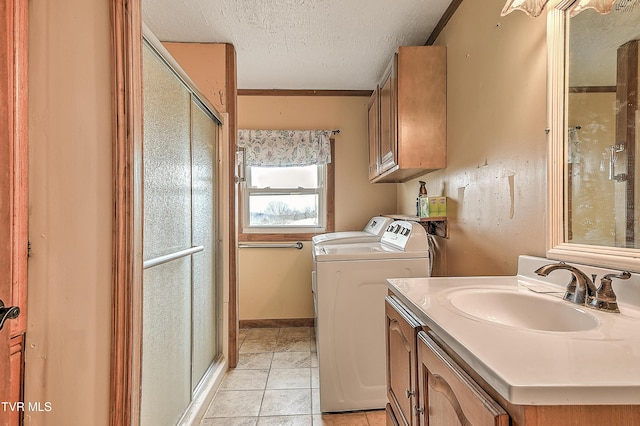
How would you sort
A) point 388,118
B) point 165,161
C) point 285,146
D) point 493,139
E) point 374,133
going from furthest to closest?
point 285,146 < point 374,133 < point 388,118 < point 493,139 < point 165,161

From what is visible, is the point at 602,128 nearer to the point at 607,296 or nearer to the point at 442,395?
the point at 607,296

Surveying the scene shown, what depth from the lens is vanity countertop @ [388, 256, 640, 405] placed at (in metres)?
0.43

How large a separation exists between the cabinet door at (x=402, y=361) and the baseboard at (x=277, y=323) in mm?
1829

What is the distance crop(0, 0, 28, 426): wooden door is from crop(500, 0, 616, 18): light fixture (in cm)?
140

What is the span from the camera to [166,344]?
1236 mm

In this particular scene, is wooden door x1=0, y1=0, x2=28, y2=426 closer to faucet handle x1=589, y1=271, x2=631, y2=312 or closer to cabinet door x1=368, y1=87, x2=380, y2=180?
faucet handle x1=589, y1=271, x2=631, y2=312

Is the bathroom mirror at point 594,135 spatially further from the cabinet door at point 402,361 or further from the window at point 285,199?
the window at point 285,199

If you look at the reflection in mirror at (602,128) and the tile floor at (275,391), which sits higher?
the reflection in mirror at (602,128)

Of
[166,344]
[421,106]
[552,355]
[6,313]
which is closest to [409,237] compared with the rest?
[421,106]

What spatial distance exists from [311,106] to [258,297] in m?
1.90

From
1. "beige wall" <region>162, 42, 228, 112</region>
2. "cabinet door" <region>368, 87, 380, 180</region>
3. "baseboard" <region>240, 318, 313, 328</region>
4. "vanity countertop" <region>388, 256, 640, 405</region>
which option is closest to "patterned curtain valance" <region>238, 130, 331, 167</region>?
"cabinet door" <region>368, 87, 380, 180</region>

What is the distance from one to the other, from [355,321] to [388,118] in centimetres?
132

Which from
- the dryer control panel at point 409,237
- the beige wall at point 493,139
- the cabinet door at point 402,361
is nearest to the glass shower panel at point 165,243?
the cabinet door at point 402,361

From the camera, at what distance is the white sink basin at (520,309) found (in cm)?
80
